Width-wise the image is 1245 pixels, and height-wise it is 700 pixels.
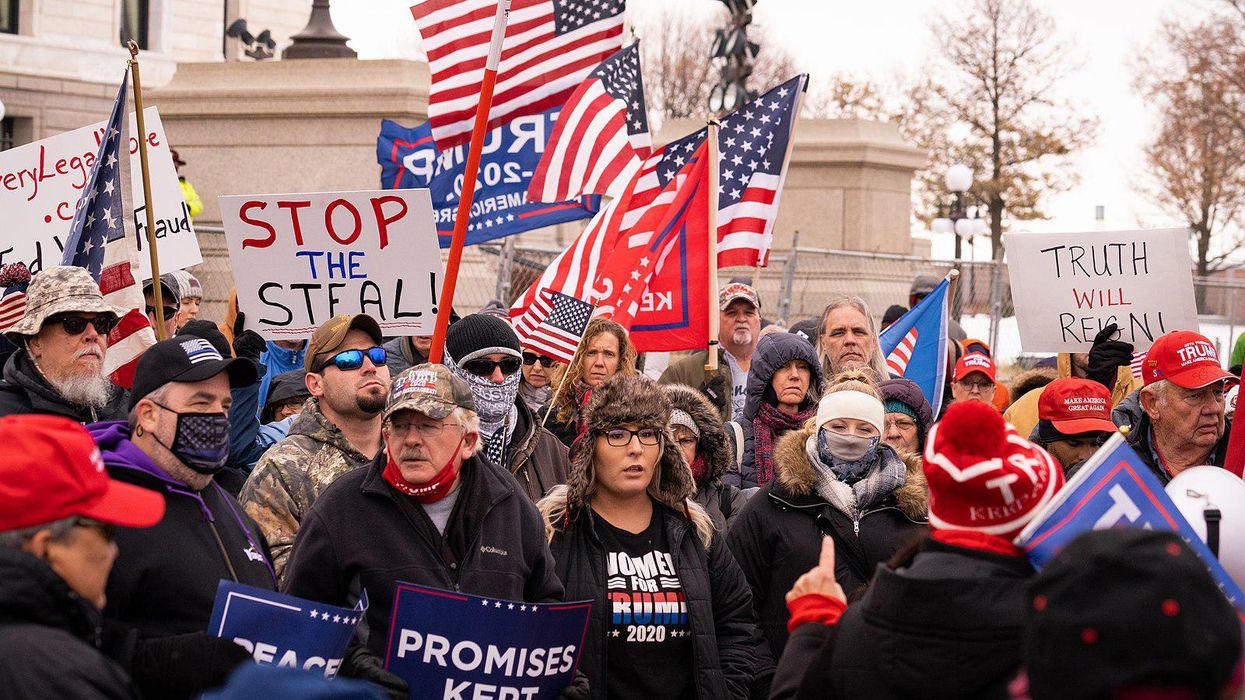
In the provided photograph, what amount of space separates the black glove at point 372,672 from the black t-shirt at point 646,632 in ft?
2.97

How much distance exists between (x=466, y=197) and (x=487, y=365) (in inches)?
27.6

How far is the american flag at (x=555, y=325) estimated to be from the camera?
799 cm

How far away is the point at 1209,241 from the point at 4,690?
46093mm

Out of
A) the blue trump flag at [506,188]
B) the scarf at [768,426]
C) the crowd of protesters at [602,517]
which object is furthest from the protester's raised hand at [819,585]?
the blue trump flag at [506,188]

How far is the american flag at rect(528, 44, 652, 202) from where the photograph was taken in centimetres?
991

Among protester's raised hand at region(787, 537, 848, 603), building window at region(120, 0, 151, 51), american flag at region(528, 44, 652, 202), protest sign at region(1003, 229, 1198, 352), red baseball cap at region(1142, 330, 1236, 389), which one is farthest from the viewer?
building window at region(120, 0, 151, 51)

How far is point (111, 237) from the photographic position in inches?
300

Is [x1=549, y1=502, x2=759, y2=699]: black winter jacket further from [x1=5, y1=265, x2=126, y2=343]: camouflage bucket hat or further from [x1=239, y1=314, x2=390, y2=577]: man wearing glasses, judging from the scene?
[x1=5, y1=265, x2=126, y2=343]: camouflage bucket hat

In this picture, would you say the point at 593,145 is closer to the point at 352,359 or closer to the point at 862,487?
the point at 352,359

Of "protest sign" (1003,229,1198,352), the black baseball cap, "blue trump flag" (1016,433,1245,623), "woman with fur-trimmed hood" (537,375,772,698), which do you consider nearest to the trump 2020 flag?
"protest sign" (1003,229,1198,352)

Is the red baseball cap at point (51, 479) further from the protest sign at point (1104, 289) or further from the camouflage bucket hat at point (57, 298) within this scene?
the protest sign at point (1104, 289)

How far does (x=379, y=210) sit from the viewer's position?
23.8ft

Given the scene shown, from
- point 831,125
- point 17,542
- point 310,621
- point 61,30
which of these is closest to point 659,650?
point 310,621

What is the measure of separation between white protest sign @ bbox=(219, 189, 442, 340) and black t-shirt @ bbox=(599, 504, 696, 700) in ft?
7.39
